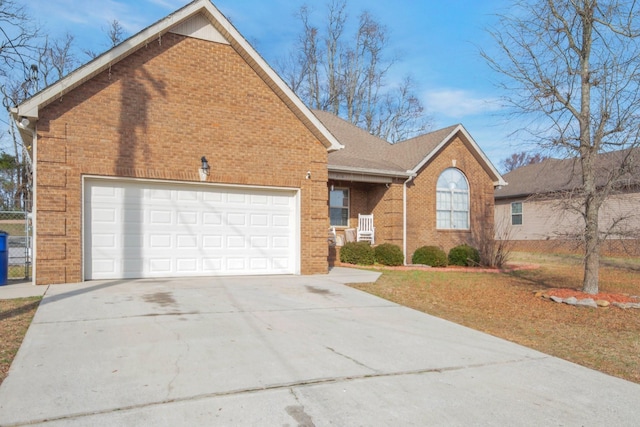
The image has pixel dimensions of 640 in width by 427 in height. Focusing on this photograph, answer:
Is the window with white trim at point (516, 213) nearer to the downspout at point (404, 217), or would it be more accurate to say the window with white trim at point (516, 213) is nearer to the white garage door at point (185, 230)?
the downspout at point (404, 217)

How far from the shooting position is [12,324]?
623 centimetres

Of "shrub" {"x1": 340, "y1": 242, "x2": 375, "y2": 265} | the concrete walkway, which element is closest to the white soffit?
the concrete walkway

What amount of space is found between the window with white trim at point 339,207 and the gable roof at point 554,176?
6.84m

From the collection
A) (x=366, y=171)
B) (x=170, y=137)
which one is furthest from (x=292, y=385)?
(x=366, y=171)

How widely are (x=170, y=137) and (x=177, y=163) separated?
23.9 inches

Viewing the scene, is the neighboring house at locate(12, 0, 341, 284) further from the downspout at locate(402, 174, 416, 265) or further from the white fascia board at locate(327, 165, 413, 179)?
the downspout at locate(402, 174, 416, 265)

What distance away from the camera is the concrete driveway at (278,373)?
12.3 feet

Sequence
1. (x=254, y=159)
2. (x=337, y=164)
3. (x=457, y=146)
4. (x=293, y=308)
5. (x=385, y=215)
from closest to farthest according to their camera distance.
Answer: (x=293, y=308) < (x=254, y=159) < (x=337, y=164) < (x=385, y=215) < (x=457, y=146)

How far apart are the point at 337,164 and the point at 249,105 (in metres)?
5.36

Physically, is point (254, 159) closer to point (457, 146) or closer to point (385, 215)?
point (385, 215)

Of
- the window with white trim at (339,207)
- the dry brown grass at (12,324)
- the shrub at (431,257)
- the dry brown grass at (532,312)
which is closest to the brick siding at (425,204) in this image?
the window with white trim at (339,207)

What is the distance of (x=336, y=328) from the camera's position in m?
6.59

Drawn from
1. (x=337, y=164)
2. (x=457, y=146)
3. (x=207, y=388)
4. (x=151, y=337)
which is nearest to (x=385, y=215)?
(x=337, y=164)

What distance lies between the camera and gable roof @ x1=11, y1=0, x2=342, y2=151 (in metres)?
9.21
